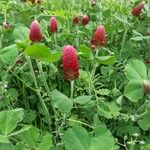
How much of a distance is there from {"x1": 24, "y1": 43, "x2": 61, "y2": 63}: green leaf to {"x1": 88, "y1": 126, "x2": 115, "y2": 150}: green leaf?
0.92 ft

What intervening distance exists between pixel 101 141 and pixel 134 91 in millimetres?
344

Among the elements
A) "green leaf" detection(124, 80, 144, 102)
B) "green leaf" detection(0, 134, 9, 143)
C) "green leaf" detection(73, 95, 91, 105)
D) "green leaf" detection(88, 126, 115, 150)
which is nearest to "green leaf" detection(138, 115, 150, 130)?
"green leaf" detection(124, 80, 144, 102)

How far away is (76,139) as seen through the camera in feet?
4.84

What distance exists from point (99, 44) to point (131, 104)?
12.6 inches

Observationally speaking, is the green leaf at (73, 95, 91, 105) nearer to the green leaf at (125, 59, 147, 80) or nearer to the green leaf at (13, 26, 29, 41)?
the green leaf at (125, 59, 147, 80)

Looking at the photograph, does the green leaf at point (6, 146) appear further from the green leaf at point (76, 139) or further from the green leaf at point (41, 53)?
the green leaf at point (41, 53)

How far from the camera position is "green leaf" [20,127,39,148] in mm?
1519

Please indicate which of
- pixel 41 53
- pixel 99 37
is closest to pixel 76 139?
pixel 41 53

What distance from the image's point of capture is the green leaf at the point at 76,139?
4.79 feet

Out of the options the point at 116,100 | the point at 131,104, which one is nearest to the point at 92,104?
the point at 116,100

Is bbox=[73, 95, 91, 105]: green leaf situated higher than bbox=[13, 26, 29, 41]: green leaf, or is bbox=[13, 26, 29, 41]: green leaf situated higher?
bbox=[13, 26, 29, 41]: green leaf

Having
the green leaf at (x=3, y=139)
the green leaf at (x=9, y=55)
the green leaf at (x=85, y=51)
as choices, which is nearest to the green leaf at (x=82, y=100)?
the green leaf at (x=85, y=51)

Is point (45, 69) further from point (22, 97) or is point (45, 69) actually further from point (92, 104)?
point (92, 104)

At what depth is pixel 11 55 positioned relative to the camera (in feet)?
5.52
